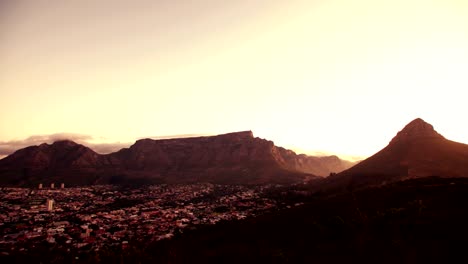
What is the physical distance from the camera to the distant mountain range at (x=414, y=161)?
73.2 metres

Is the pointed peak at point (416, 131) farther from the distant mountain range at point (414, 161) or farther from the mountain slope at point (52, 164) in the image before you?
the mountain slope at point (52, 164)

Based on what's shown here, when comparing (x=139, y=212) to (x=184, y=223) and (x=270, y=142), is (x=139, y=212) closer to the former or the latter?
(x=184, y=223)

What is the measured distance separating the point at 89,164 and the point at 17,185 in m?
44.9

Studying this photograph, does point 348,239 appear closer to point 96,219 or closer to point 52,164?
point 96,219

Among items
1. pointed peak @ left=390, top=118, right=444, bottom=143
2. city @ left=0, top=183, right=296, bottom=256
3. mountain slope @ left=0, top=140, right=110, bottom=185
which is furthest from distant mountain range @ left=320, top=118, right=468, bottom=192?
mountain slope @ left=0, top=140, right=110, bottom=185

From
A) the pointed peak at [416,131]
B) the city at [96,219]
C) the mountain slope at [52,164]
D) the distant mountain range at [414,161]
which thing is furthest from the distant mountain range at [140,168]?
the distant mountain range at [414,161]

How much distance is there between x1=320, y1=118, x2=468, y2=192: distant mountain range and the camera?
240 feet

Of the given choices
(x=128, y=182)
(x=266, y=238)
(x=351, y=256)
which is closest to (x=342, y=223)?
(x=266, y=238)

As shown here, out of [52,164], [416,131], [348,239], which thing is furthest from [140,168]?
[348,239]

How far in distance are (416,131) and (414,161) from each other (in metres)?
27.4

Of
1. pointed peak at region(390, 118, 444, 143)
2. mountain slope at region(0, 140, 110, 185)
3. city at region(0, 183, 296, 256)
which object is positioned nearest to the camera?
city at region(0, 183, 296, 256)

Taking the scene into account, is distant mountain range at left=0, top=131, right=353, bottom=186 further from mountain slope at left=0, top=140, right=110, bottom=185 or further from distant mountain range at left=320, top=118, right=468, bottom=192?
distant mountain range at left=320, top=118, right=468, bottom=192

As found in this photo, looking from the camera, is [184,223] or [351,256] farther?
[184,223]

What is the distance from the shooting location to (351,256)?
51.0 feet
